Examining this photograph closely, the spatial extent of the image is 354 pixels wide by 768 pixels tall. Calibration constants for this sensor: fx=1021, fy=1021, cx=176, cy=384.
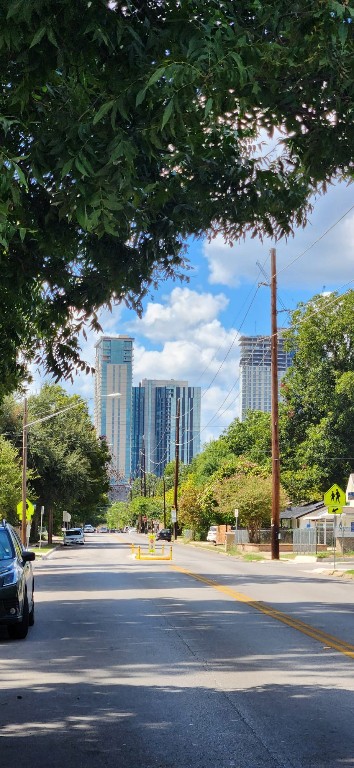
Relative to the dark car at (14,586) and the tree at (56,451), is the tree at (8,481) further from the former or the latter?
the dark car at (14,586)

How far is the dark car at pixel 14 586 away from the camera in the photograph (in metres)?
13.5

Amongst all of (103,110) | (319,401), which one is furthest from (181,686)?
(319,401)

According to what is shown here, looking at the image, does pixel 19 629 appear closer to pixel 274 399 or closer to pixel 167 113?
pixel 167 113

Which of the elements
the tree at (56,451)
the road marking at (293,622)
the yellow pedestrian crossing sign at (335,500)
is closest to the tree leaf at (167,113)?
the road marking at (293,622)

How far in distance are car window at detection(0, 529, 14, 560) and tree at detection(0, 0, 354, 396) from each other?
18.1ft

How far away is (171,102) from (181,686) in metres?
6.00

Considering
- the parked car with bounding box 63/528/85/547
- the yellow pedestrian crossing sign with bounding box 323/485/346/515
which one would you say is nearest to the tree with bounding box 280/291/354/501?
the parked car with bounding box 63/528/85/547

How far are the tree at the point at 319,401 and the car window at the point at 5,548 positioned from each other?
57777 mm

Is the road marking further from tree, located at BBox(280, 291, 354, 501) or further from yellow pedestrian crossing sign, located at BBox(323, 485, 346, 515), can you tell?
tree, located at BBox(280, 291, 354, 501)

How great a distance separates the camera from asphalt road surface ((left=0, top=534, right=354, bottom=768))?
7.17m

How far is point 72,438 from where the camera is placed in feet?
228

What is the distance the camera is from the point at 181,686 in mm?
9938

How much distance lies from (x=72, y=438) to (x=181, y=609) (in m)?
51.7

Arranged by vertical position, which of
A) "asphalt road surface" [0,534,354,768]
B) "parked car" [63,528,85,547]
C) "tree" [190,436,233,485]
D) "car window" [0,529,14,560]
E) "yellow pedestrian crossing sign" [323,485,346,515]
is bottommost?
"asphalt road surface" [0,534,354,768]
